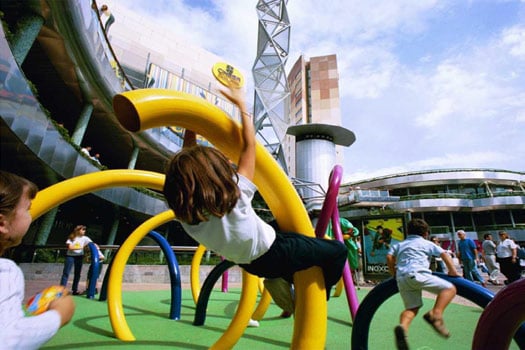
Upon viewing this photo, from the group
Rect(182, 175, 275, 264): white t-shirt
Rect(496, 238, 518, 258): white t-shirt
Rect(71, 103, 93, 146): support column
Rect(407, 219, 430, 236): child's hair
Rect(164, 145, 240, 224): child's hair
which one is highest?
Rect(71, 103, 93, 146): support column

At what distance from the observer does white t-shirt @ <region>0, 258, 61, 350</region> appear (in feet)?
3.02

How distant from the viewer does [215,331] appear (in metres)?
3.90

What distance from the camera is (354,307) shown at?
3.76m

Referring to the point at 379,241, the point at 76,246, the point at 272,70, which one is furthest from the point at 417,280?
the point at 272,70

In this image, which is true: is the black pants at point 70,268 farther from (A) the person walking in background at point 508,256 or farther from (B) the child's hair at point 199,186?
(A) the person walking in background at point 508,256

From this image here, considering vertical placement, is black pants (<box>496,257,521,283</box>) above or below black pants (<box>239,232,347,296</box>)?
above

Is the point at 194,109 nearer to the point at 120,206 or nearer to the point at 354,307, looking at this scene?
the point at 354,307

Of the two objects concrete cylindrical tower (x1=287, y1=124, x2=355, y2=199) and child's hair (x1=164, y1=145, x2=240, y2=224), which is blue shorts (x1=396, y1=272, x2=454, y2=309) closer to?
child's hair (x1=164, y1=145, x2=240, y2=224)

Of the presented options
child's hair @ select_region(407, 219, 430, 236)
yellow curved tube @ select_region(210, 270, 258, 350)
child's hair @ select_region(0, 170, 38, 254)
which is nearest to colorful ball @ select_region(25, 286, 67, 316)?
child's hair @ select_region(0, 170, 38, 254)

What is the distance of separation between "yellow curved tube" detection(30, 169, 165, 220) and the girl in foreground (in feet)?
4.03

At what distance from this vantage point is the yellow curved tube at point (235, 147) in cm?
145

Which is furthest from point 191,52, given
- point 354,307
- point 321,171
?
point 354,307

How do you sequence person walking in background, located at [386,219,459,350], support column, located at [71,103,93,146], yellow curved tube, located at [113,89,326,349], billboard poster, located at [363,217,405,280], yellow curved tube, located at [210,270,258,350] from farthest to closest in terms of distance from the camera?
support column, located at [71,103,93,146], billboard poster, located at [363,217,405,280], yellow curved tube, located at [210,270,258,350], person walking in background, located at [386,219,459,350], yellow curved tube, located at [113,89,326,349]

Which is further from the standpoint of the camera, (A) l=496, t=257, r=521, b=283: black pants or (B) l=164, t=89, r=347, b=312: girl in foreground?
(A) l=496, t=257, r=521, b=283: black pants
